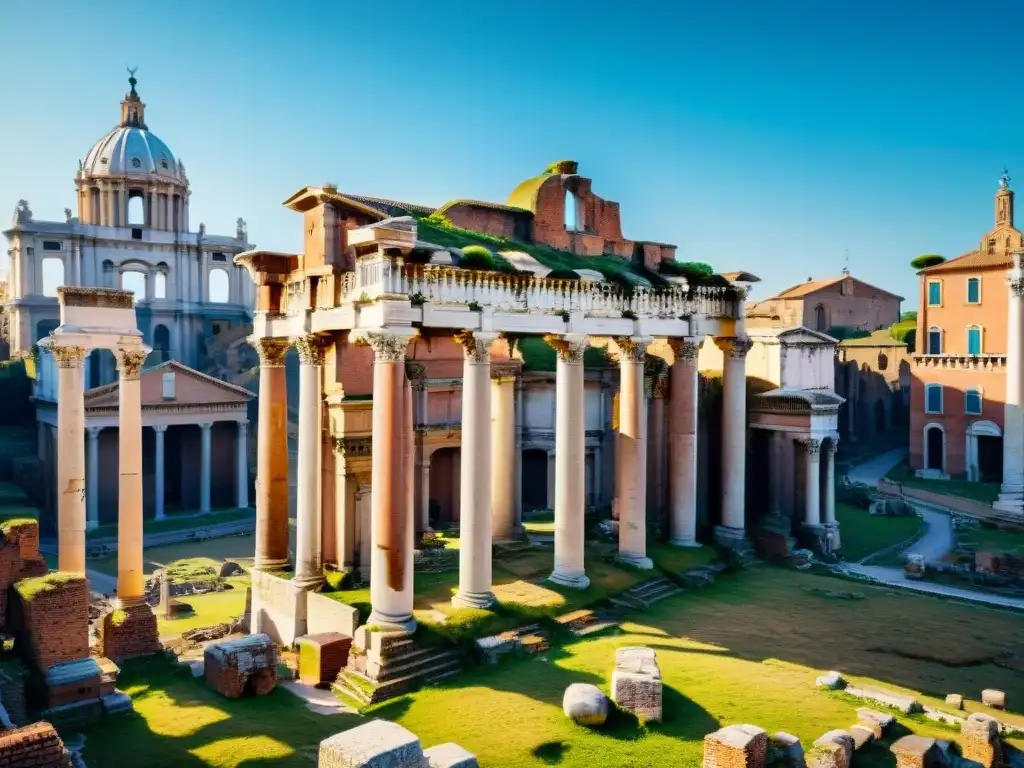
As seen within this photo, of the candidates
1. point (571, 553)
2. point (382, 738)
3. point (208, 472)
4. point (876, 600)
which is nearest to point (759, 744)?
point (382, 738)

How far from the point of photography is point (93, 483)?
42.9 m

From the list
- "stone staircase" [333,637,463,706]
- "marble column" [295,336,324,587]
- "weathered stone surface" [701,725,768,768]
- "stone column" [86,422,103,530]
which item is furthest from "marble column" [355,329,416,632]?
"stone column" [86,422,103,530]

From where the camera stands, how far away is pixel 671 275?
25859 mm

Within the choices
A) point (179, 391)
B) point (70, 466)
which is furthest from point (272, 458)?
point (179, 391)

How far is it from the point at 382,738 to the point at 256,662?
23.9ft

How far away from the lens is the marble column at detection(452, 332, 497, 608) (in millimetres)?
19000

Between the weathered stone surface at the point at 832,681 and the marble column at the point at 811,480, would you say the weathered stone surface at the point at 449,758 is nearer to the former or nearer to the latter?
the weathered stone surface at the point at 832,681

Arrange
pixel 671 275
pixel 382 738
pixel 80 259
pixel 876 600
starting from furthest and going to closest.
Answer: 1. pixel 80 259
2. pixel 671 275
3. pixel 876 600
4. pixel 382 738

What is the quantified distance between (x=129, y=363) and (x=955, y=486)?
4149 cm

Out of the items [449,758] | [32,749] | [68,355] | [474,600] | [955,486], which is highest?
[68,355]

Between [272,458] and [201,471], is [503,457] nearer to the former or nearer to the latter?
[272,458]

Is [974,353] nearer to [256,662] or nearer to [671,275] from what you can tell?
[671,275]

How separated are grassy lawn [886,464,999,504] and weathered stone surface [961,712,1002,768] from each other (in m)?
31.5

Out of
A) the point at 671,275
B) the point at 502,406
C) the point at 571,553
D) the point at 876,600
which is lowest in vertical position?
the point at 876,600
